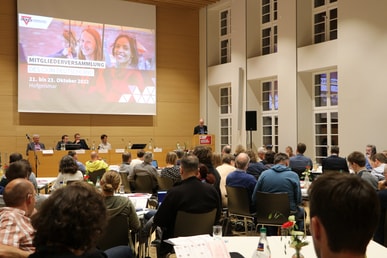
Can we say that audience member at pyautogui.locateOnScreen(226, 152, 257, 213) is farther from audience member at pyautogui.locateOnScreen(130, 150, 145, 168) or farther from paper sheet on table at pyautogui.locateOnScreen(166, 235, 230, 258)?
paper sheet on table at pyautogui.locateOnScreen(166, 235, 230, 258)

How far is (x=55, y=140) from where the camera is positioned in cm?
1359

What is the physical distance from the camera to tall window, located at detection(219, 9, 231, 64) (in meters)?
15.9

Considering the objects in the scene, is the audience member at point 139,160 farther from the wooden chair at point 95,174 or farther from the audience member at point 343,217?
the audience member at point 343,217

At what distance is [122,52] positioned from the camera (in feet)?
47.5

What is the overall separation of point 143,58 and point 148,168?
8.08 metres

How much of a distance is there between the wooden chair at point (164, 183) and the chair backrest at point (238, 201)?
139 centimetres

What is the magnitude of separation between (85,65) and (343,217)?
1337 centimetres

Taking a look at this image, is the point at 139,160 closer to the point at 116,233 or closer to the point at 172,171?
the point at 172,171

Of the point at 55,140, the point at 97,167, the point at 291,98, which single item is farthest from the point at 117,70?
the point at 97,167

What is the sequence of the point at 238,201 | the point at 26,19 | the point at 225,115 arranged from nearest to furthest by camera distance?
the point at 238,201, the point at 26,19, the point at 225,115

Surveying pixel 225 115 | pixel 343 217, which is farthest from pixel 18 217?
pixel 225 115

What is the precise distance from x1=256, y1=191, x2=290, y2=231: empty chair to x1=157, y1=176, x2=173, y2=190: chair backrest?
6.50 feet

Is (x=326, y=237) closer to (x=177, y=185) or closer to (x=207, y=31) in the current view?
(x=177, y=185)

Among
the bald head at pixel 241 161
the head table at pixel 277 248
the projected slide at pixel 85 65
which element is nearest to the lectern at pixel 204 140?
the projected slide at pixel 85 65
